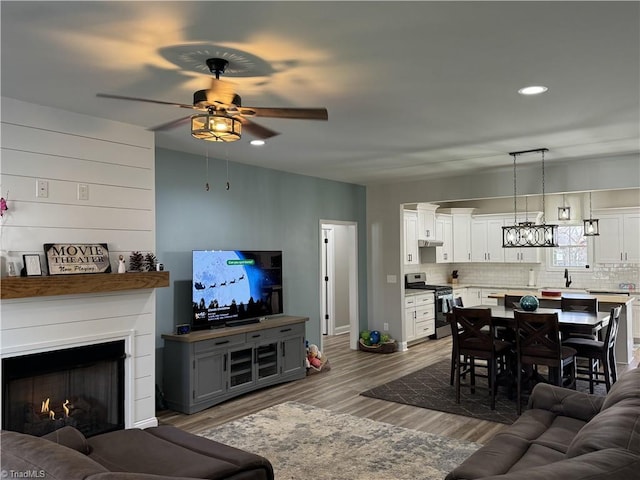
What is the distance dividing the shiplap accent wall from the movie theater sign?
0.19ft

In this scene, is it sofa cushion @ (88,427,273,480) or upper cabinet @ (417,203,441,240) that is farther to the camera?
upper cabinet @ (417,203,441,240)

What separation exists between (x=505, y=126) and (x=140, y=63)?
3.14 meters

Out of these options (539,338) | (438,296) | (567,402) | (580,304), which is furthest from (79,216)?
(438,296)

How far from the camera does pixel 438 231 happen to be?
973cm

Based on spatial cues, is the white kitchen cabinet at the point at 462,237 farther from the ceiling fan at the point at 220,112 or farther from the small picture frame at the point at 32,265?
the small picture frame at the point at 32,265

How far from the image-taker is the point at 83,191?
154 inches

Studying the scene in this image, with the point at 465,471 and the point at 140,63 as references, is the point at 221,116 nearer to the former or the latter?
the point at 140,63

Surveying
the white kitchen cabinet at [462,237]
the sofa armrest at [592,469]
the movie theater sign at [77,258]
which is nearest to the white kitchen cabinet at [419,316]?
the white kitchen cabinet at [462,237]

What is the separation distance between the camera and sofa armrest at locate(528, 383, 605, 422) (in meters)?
3.03

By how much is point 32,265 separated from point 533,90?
3.73 meters

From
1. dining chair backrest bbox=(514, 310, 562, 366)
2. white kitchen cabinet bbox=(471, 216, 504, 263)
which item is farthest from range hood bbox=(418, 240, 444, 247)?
dining chair backrest bbox=(514, 310, 562, 366)

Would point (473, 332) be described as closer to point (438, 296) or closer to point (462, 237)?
point (438, 296)

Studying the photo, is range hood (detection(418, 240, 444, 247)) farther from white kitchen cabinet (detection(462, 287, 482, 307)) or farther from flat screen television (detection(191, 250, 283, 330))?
flat screen television (detection(191, 250, 283, 330))

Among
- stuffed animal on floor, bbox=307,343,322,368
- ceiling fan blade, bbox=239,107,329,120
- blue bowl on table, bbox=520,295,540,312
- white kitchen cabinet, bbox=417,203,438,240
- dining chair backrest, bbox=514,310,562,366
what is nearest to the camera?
ceiling fan blade, bbox=239,107,329,120
